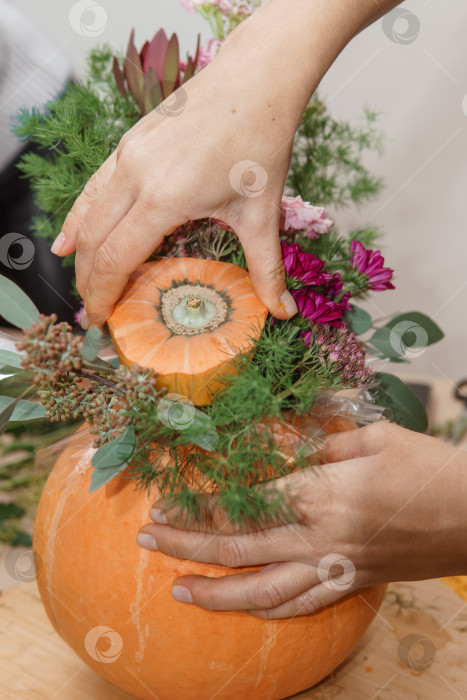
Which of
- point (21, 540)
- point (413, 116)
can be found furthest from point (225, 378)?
point (413, 116)

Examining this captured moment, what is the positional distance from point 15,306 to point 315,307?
1.01 feet

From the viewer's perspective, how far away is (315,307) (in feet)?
2.27

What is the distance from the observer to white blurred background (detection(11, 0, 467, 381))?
1.57 meters

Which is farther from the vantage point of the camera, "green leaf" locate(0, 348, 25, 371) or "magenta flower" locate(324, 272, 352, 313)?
"magenta flower" locate(324, 272, 352, 313)

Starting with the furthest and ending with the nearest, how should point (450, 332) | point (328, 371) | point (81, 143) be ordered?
point (450, 332)
point (81, 143)
point (328, 371)

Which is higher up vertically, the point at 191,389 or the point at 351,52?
the point at 351,52

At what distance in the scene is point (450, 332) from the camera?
6.40ft

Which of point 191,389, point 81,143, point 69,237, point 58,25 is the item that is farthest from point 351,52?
point 191,389

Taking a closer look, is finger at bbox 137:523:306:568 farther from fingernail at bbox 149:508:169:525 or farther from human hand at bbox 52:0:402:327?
human hand at bbox 52:0:402:327

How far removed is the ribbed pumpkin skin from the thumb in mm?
245

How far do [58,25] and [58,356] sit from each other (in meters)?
1.39

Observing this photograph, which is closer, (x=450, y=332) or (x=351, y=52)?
(x=351, y=52)

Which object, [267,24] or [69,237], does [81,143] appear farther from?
[267,24]

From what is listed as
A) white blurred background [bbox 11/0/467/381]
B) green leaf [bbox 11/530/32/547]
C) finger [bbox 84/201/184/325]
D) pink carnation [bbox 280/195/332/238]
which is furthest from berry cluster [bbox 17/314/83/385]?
white blurred background [bbox 11/0/467/381]
